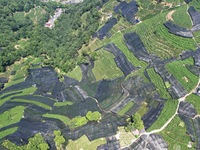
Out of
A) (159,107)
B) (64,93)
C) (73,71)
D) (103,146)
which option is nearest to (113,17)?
(73,71)

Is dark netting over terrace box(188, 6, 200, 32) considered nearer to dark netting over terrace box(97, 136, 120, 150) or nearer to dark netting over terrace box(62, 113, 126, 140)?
dark netting over terrace box(62, 113, 126, 140)

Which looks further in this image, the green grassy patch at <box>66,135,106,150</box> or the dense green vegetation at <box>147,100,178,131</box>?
the dense green vegetation at <box>147,100,178,131</box>

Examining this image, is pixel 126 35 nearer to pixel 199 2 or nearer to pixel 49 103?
pixel 199 2

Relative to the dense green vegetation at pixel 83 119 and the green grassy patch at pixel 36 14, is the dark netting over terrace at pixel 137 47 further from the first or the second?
the green grassy patch at pixel 36 14

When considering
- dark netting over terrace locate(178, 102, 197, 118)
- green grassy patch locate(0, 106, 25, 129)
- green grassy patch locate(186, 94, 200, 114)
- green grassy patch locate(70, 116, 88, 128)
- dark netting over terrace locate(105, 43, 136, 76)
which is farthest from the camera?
dark netting over terrace locate(105, 43, 136, 76)

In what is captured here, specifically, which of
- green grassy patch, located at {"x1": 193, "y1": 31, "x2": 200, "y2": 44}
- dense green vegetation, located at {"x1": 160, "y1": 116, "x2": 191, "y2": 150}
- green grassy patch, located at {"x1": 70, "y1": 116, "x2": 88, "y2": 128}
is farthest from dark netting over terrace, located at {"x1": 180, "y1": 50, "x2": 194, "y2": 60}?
green grassy patch, located at {"x1": 70, "y1": 116, "x2": 88, "y2": 128}

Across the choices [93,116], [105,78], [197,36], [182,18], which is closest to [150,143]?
[93,116]
